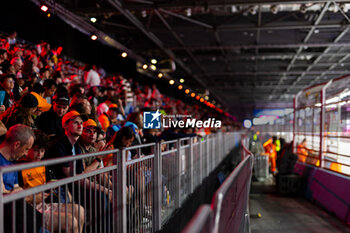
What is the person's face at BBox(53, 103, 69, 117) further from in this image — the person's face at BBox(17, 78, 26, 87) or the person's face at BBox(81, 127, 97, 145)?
the person's face at BBox(17, 78, 26, 87)

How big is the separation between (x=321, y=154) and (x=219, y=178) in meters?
3.12

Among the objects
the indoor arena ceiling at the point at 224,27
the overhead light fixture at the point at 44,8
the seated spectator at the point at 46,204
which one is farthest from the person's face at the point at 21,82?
the indoor arena ceiling at the point at 224,27

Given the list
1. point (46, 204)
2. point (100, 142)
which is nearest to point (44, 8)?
point (100, 142)

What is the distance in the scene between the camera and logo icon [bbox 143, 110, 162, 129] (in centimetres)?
926

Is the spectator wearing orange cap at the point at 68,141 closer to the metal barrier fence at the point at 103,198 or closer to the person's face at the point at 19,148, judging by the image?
the metal barrier fence at the point at 103,198

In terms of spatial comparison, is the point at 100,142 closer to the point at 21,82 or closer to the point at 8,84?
the point at 8,84

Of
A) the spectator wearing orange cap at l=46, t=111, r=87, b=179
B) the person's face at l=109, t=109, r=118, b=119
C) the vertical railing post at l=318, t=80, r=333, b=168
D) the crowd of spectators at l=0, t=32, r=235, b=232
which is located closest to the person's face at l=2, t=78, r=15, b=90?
the crowd of spectators at l=0, t=32, r=235, b=232

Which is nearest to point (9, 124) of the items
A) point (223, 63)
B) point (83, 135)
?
point (83, 135)

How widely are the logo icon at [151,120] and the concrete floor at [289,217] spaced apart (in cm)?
316

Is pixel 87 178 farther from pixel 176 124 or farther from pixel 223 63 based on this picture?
pixel 223 63

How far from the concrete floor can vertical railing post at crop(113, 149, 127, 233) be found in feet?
14.7

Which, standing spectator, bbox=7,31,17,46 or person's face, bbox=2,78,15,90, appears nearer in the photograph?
person's face, bbox=2,78,15,90

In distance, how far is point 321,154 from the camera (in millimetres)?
11523

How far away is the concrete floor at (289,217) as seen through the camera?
7.87 metres
